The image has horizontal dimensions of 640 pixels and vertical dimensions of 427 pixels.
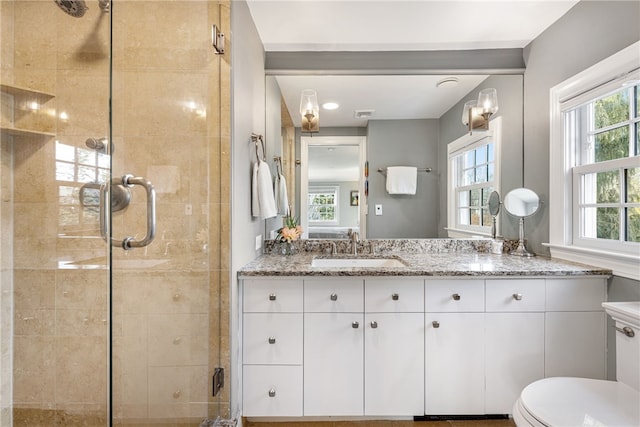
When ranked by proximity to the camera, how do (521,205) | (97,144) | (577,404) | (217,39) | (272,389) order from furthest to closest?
(521,205), (272,389), (217,39), (97,144), (577,404)

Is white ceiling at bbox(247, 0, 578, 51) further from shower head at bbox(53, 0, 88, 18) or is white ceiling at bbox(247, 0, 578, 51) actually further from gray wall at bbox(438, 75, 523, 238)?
shower head at bbox(53, 0, 88, 18)

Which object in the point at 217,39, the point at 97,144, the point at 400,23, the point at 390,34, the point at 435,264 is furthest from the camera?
the point at 390,34

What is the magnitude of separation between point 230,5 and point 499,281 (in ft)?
6.49

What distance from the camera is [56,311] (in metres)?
1.28

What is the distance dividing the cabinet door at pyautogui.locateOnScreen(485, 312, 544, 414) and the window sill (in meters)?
0.43

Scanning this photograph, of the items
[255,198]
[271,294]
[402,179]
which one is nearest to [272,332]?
[271,294]

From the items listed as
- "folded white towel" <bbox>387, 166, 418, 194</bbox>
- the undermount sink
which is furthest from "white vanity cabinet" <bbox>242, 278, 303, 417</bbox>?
"folded white towel" <bbox>387, 166, 418, 194</bbox>

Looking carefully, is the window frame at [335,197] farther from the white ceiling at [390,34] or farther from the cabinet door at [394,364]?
the cabinet door at [394,364]

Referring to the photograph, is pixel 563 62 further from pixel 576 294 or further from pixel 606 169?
pixel 576 294

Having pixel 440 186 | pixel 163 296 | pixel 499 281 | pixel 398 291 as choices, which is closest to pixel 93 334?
pixel 163 296

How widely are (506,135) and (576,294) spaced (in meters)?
1.17

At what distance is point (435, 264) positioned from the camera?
5.58 feet

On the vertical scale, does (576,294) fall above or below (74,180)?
below

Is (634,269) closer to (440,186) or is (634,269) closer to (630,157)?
(630,157)
